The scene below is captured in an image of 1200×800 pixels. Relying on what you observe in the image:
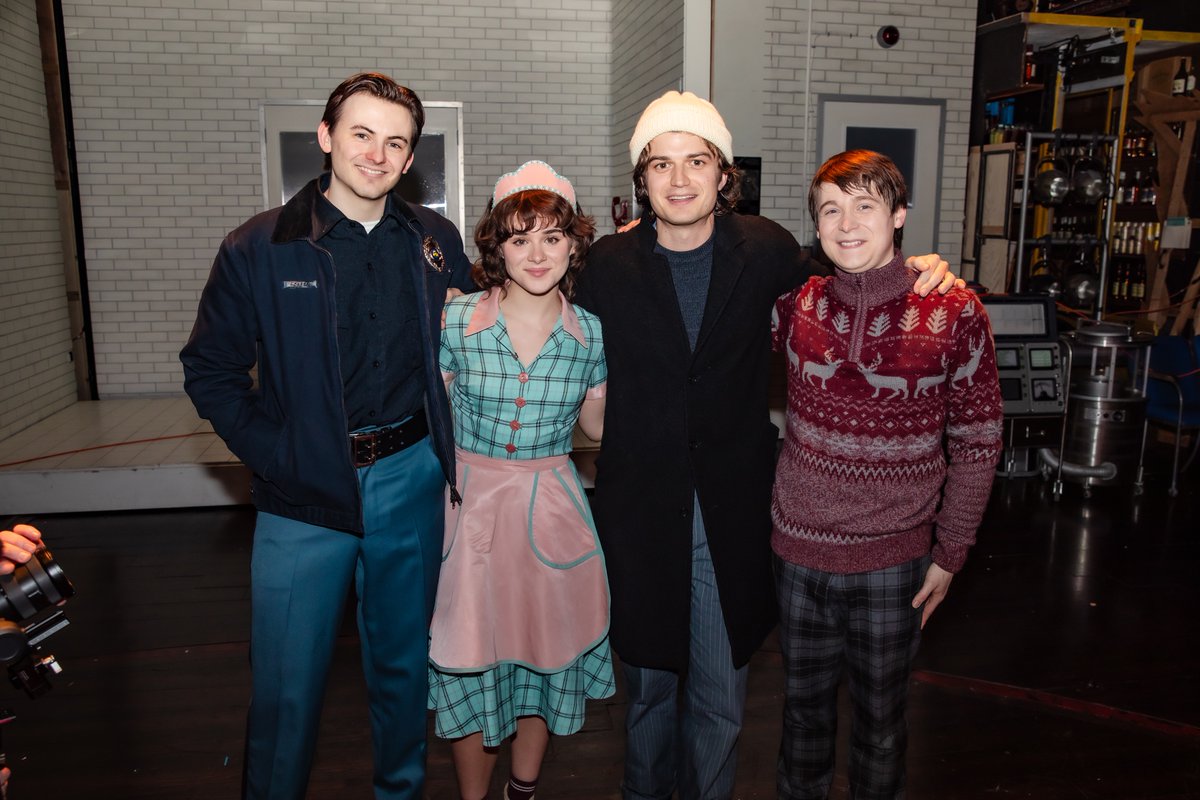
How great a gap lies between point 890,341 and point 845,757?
1506mm

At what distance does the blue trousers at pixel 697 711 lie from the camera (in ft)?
6.63

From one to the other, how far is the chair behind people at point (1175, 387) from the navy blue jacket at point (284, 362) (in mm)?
5250

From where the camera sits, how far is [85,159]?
22.1 feet

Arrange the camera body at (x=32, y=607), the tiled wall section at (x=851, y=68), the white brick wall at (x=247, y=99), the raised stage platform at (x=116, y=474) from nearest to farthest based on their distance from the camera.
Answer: the camera body at (x=32, y=607), the raised stage platform at (x=116, y=474), the tiled wall section at (x=851, y=68), the white brick wall at (x=247, y=99)

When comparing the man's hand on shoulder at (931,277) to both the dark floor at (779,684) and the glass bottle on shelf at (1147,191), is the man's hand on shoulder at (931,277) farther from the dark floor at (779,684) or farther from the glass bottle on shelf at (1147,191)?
the glass bottle on shelf at (1147,191)

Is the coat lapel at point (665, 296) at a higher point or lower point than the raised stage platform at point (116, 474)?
higher

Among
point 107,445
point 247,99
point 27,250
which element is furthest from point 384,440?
point 247,99

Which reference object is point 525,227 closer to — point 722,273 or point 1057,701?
point 722,273

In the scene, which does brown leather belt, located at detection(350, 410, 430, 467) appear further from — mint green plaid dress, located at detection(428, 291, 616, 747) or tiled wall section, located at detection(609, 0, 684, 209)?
tiled wall section, located at detection(609, 0, 684, 209)

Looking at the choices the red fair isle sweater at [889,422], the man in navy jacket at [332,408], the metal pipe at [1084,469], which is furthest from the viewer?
the metal pipe at [1084,469]

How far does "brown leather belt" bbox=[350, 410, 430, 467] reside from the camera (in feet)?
6.50

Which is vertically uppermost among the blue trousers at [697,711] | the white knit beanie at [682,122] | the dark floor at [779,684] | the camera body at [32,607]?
the white knit beanie at [682,122]

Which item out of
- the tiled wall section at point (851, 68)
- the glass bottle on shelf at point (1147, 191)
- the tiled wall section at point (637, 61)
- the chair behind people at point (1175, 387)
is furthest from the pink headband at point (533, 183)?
the glass bottle on shelf at point (1147, 191)

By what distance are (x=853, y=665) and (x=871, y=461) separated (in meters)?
0.47
